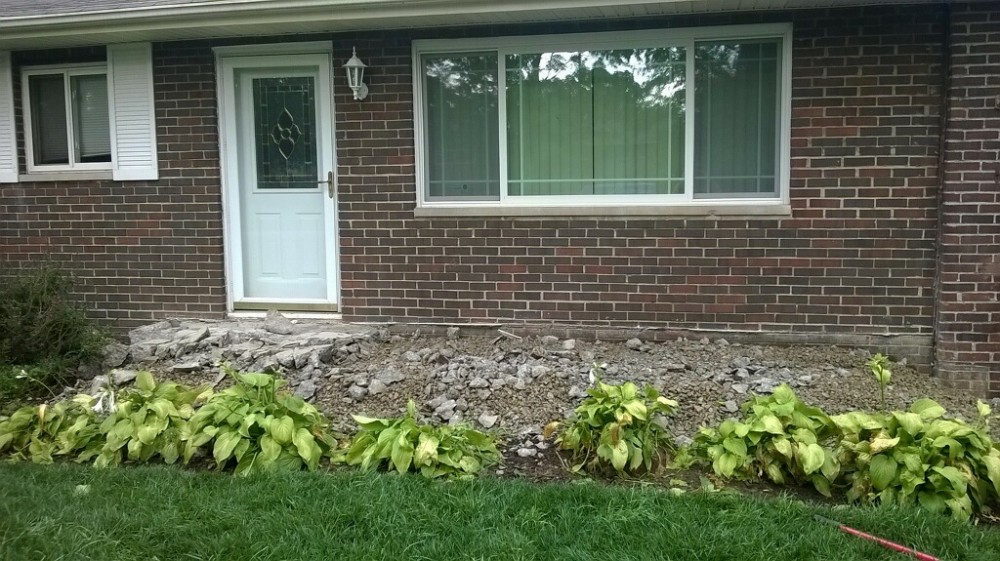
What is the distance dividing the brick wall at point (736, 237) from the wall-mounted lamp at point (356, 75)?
0.09 m

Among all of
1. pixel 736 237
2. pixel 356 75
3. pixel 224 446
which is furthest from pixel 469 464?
pixel 356 75

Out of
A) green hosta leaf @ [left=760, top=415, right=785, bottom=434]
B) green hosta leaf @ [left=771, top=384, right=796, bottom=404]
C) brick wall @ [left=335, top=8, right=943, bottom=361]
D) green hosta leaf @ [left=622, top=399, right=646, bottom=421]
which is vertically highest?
brick wall @ [left=335, top=8, right=943, bottom=361]

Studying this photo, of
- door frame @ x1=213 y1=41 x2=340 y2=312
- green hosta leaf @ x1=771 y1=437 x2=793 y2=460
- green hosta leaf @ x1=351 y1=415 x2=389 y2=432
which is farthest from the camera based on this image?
door frame @ x1=213 y1=41 x2=340 y2=312

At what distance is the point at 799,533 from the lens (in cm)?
357

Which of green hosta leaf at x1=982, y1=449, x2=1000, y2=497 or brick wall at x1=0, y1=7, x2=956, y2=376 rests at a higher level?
brick wall at x1=0, y1=7, x2=956, y2=376

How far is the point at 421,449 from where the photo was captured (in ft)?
13.9

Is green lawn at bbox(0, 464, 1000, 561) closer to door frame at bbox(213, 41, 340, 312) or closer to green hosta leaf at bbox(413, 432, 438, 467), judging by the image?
green hosta leaf at bbox(413, 432, 438, 467)

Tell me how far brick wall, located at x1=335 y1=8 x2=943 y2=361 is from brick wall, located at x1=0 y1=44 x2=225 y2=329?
1.33m

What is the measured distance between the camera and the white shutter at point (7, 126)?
7629mm

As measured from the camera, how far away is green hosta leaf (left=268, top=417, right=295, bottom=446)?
14.4 feet

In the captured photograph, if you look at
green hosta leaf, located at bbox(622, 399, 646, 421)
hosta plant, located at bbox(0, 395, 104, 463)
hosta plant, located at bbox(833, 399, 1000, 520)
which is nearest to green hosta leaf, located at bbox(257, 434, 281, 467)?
hosta plant, located at bbox(0, 395, 104, 463)

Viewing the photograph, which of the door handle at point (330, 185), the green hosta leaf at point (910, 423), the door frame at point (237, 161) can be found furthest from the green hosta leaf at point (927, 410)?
the door handle at point (330, 185)

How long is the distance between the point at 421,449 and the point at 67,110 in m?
5.69

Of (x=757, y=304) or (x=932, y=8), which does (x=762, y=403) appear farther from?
(x=932, y=8)
